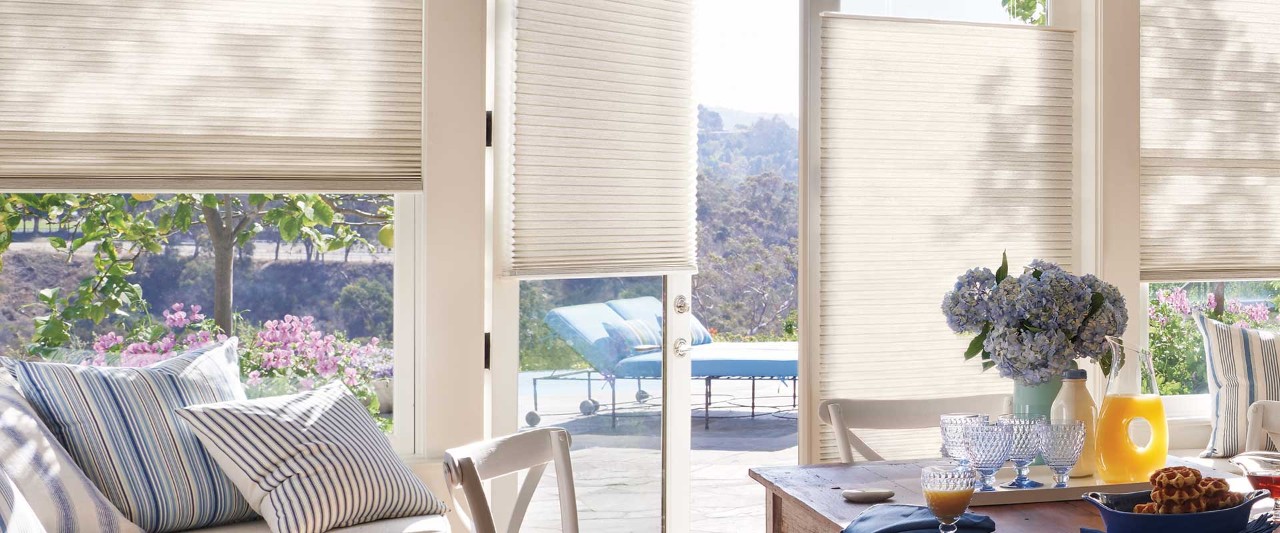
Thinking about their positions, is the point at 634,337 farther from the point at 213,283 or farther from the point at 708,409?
the point at 708,409

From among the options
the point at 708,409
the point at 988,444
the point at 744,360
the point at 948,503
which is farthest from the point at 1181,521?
the point at 708,409

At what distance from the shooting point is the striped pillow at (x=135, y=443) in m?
2.48

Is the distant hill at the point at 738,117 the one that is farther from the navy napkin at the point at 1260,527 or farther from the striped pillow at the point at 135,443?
the navy napkin at the point at 1260,527

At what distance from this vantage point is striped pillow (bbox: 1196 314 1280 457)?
373 cm

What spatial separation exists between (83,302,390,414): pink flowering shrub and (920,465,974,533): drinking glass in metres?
1.98

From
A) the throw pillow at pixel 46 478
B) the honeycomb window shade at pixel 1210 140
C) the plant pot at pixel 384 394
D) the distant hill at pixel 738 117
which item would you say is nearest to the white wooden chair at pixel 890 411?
the plant pot at pixel 384 394

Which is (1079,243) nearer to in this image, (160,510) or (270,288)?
(270,288)

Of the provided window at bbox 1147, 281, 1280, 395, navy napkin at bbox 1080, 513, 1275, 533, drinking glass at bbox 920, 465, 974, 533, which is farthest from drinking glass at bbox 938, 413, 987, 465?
window at bbox 1147, 281, 1280, 395

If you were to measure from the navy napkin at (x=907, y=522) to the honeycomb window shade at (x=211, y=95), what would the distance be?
182 cm

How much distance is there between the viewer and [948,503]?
5.32 ft

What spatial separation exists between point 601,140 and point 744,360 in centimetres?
259

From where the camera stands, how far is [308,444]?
257 cm

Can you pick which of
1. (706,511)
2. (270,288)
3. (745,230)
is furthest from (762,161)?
(270,288)

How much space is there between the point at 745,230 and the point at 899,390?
2.00 m
